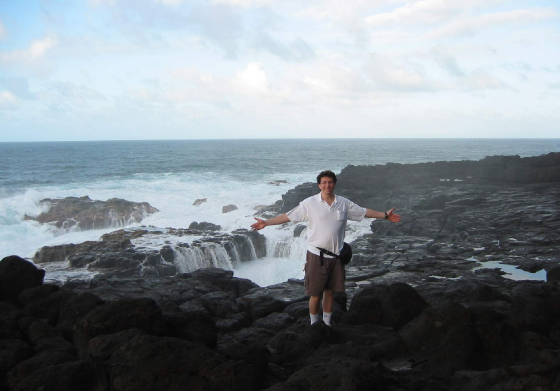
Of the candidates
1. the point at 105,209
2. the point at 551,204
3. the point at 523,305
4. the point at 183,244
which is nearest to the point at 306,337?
the point at 523,305

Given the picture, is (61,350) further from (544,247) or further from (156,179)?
(156,179)

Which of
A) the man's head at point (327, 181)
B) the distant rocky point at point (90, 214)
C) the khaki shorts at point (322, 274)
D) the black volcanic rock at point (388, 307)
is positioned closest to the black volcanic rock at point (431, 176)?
the distant rocky point at point (90, 214)

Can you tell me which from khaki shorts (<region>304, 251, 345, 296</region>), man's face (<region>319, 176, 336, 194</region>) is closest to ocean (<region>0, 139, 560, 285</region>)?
khaki shorts (<region>304, 251, 345, 296</region>)

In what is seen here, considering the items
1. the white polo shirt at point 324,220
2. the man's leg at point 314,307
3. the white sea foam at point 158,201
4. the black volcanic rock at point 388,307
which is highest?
the white polo shirt at point 324,220

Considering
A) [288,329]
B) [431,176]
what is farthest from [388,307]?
[431,176]

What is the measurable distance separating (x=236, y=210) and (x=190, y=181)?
21.6 meters

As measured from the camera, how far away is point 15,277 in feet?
27.4

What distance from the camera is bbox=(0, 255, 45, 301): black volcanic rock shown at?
8195 millimetres

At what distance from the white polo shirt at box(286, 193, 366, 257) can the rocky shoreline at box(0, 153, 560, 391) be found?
1097mm

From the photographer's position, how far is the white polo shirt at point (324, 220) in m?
5.60

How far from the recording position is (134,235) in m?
18.5

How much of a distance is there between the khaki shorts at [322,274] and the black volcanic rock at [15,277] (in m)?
5.58

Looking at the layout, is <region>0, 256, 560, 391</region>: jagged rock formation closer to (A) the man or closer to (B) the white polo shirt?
(A) the man

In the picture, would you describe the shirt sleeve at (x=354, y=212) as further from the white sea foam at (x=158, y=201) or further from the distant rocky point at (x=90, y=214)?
the distant rocky point at (x=90, y=214)
